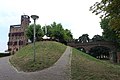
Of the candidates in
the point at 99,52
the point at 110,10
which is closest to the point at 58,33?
the point at 99,52

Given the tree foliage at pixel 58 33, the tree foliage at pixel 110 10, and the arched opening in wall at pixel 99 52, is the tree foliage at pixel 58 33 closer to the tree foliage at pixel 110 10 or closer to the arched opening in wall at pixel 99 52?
the arched opening in wall at pixel 99 52

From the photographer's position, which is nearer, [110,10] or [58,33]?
[110,10]

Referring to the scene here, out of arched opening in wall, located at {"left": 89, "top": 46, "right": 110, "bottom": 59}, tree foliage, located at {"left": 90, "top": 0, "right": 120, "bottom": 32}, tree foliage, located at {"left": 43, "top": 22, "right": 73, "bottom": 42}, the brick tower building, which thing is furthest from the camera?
the brick tower building

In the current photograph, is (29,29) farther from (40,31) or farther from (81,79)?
(81,79)

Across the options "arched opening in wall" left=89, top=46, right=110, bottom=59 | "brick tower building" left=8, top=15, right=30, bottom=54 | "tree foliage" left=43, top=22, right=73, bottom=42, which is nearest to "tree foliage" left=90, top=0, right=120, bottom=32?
"tree foliage" left=43, top=22, right=73, bottom=42

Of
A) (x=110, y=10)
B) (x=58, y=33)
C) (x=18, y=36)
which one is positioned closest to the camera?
(x=110, y=10)

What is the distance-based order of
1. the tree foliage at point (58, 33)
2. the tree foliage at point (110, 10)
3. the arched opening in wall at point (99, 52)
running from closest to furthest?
the tree foliage at point (110, 10)
the tree foliage at point (58, 33)
the arched opening in wall at point (99, 52)

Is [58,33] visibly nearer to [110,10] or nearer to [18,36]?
[18,36]

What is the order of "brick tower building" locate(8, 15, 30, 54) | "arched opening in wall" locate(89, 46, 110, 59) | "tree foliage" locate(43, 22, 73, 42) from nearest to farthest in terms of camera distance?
1. "tree foliage" locate(43, 22, 73, 42)
2. "arched opening in wall" locate(89, 46, 110, 59)
3. "brick tower building" locate(8, 15, 30, 54)

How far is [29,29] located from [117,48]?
28.1 meters

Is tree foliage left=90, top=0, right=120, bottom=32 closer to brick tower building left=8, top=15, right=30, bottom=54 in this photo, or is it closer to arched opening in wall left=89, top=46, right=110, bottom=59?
arched opening in wall left=89, top=46, right=110, bottom=59

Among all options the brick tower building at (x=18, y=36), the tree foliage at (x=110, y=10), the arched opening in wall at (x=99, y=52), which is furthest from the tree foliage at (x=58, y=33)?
the tree foliage at (x=110, y=10)

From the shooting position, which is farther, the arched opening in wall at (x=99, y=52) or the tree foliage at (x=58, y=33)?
the arched opening in wall at (x=99, y=52)

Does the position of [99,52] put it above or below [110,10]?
below
